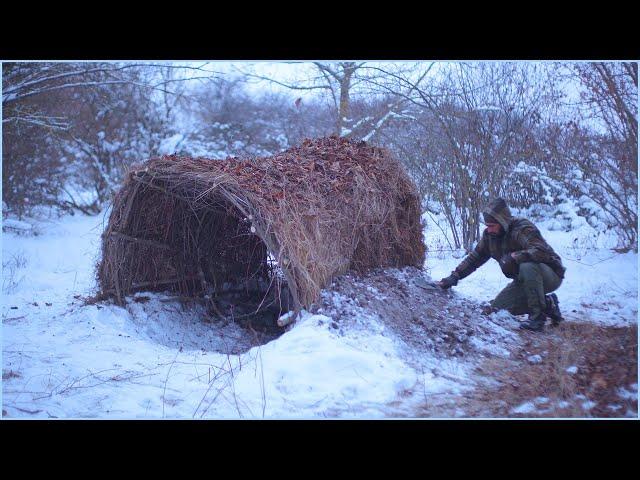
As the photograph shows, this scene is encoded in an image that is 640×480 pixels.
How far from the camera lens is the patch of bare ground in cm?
399

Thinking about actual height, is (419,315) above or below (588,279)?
below

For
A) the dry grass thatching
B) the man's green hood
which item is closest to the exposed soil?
the dry grass thatching

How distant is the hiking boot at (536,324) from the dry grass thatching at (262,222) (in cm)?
173

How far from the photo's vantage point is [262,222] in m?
5.08

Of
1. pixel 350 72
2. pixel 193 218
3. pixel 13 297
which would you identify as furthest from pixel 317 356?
pixel 350 72

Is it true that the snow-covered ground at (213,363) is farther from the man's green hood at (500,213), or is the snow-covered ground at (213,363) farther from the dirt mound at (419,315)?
the man's green hood at (500,213)

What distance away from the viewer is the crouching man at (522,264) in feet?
18.4

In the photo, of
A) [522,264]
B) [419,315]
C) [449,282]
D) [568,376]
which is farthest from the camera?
[449,282]

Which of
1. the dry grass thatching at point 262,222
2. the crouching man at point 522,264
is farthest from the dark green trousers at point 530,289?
the dry grass thatching at point 262,222

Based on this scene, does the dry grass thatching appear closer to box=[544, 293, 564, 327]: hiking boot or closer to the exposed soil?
the exposed soil

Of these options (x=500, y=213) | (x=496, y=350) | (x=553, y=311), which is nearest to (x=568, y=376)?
(x=496, y=350)

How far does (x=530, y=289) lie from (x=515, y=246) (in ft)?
1.75

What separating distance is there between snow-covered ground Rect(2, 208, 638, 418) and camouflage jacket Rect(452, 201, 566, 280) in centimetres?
63

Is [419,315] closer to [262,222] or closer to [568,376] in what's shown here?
[568,376]
